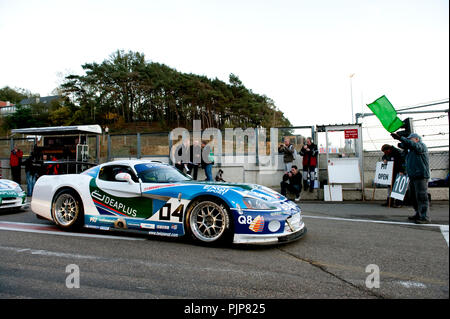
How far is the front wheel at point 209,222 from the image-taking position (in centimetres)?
450

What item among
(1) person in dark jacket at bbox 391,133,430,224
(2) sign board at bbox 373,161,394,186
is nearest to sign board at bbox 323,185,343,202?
(2) sign board at bbox 373,161,394,186

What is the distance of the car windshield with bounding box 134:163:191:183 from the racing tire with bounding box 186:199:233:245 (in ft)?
3.19

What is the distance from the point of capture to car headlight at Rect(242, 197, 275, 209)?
447cm

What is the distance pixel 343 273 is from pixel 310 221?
3.31m

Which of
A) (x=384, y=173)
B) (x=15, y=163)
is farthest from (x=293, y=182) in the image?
(x=15, y=163)

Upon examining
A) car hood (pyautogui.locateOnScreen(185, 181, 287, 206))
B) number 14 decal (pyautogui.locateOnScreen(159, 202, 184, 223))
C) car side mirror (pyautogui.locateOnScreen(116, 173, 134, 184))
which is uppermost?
car side mirror (pyautogui.locateOnScreen(116, 173, 134, 184))

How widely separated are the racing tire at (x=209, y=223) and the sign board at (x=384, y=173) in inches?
258

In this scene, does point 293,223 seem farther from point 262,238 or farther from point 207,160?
point 207,160

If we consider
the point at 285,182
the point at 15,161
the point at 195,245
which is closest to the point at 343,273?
the point at 195,245

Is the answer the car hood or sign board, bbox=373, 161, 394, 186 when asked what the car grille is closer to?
the car hood

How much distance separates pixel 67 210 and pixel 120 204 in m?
1.32

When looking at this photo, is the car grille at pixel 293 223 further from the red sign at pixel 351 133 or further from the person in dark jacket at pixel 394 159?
the red sign at pixel 351 133

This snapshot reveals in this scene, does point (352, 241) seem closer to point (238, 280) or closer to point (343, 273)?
point (343, 273)

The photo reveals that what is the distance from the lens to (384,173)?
30.9ft
